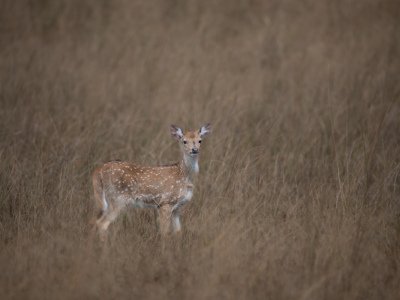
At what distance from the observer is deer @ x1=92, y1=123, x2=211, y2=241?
806 cm

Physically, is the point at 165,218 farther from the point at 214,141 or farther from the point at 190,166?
the point at 214,141

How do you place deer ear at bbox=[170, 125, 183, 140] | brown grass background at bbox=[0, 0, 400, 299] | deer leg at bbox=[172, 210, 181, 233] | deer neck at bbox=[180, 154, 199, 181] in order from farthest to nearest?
deer ear at bbox=[170, 125, 183, 140], deer neck at bbox=[180, 154, 199, 181], deer leg at bbox=[172, 210, 181, 233], brown grass background at bbox=[0, 0, 400, 299]

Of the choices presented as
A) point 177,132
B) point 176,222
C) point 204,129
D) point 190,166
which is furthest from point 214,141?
point 176,222

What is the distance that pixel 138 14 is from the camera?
16.6m

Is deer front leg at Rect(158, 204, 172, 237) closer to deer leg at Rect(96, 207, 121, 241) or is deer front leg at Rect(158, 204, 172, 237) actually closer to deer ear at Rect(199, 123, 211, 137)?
deer leg at Rect(96, 207, 121, 241)

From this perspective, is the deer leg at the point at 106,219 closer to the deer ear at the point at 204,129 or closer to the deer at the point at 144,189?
the deer at the point at 144,189

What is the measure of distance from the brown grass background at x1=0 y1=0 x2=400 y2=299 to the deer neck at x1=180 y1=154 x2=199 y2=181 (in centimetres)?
35

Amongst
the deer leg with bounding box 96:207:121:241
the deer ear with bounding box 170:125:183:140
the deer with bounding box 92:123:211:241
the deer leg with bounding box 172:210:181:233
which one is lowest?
the deer leg with bounding box 172:210:181:233

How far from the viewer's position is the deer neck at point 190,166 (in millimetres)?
8688

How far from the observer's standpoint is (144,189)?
8305 millimetres

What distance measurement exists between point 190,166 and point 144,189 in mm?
714

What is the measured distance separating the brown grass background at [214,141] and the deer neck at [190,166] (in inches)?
13.8

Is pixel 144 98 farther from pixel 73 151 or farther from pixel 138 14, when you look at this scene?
pixel 138 14

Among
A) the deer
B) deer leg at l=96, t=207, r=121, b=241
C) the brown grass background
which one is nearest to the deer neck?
the deer
